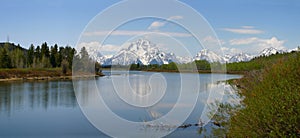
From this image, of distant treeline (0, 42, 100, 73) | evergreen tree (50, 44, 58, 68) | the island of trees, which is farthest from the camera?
evergreen tree (50, 44, 58, 68)

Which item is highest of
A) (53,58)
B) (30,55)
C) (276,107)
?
(30,55)

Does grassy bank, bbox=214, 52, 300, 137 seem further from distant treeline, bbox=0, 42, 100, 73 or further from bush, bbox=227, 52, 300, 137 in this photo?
distant treeline, bbox=0, 42, 100, 73

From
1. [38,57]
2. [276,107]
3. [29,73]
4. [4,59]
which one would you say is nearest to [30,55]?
[38,57]

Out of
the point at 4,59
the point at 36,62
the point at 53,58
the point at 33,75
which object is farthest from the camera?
the point at 53,58

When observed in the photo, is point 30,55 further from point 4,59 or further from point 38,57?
point 4,59

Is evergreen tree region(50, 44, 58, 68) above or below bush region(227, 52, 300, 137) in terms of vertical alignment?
above

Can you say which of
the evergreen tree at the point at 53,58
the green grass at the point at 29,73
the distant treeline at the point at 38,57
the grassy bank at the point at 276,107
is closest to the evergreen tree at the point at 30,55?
the distant treeline at the point at 38,57

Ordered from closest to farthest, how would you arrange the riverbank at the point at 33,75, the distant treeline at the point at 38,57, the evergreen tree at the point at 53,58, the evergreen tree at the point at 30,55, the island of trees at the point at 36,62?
the riverbank at the point at 33,75, the island of trees at the point at 36,62, the distant treeline at the point at 38,57, the evergreen tree at the point at 30,55, the evergreen tree at the point at 53,58

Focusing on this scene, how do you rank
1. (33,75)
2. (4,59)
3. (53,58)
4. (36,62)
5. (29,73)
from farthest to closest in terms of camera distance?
(53,58)
(36,62)
(29,73)
(33,75)
(4,59)

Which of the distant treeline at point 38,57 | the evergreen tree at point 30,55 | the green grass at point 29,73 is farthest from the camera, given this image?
the evergreen tree at point 30,55

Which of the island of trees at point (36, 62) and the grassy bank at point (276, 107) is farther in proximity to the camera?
the island of trees at point (36, 62)

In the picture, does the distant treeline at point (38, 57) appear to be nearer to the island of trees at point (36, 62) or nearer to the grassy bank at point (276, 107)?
the island of trees at point (36, 62)

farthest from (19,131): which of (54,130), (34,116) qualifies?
(34,116)

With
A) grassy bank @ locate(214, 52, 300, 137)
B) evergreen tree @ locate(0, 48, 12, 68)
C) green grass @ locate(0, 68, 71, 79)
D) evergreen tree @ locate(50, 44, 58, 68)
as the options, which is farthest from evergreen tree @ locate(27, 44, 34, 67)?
grassy bank @ locate(214, 52, 300, 137)
